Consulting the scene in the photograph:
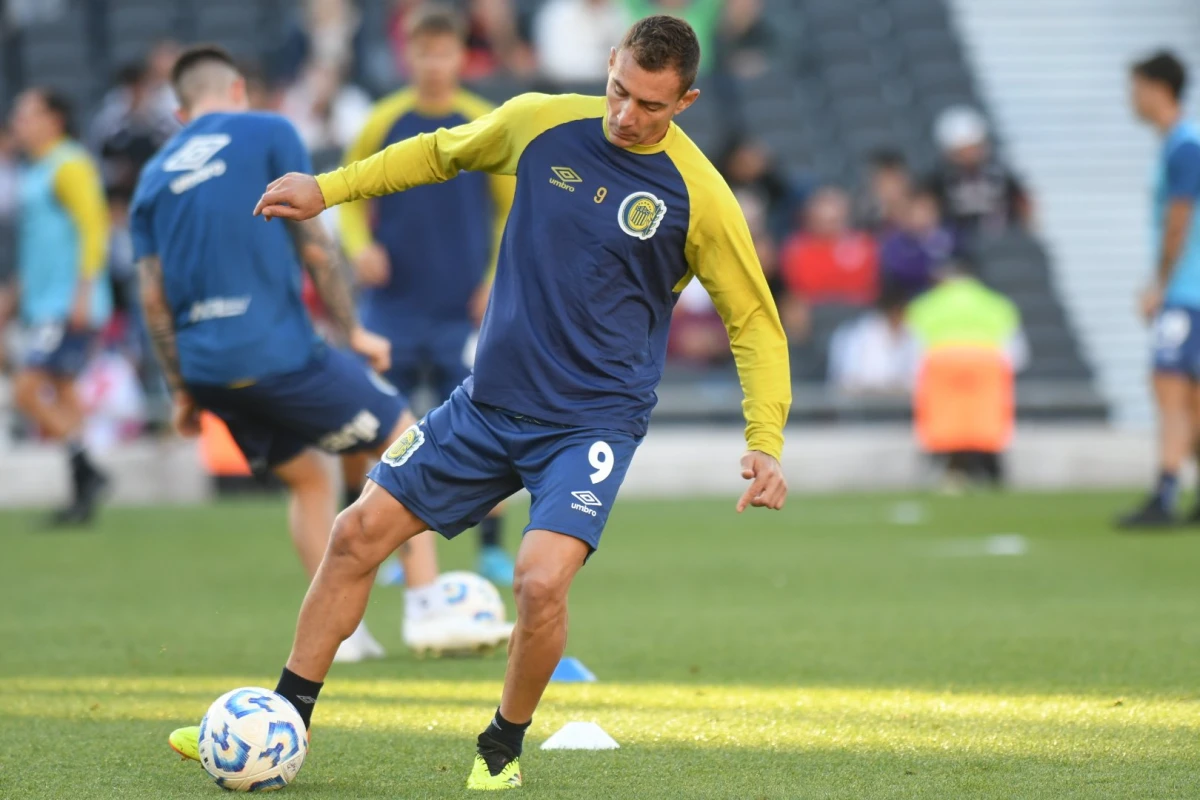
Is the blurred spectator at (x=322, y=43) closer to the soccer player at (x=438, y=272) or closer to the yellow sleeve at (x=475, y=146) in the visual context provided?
the soccer player at (x=438, y=272)

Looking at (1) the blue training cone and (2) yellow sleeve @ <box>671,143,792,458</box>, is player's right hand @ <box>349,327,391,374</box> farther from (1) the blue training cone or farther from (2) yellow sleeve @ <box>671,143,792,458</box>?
(2) yellow sleeve @ <box>671,143,792,458</box>

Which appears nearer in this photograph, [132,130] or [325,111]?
[132,130]

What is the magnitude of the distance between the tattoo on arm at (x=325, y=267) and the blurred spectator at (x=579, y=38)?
12773 mm

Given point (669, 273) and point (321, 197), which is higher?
point (321, 197)

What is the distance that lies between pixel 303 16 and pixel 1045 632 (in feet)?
47.5

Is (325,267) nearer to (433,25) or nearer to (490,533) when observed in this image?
(433,25)

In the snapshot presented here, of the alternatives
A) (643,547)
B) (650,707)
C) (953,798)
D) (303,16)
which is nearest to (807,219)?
(303,16)

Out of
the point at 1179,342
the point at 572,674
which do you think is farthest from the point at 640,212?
the point at 1179,342

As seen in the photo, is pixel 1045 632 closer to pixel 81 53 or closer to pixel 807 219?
pixel 807 219

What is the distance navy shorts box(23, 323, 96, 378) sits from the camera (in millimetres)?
12609

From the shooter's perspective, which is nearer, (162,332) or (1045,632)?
(162,332)

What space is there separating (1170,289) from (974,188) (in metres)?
7.94

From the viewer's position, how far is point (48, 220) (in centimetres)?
1273

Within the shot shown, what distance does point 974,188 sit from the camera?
19344mm
